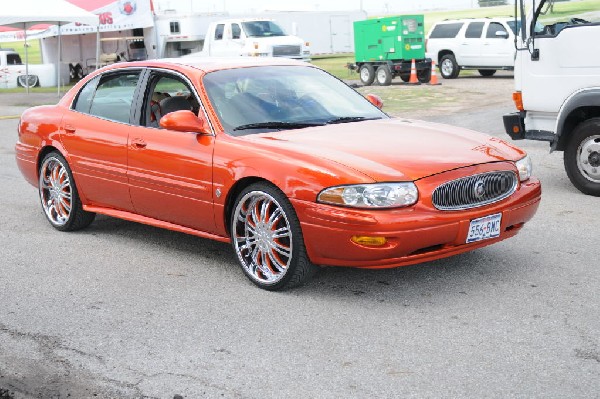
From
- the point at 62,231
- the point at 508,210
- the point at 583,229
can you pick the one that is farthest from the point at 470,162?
the point at 62,231

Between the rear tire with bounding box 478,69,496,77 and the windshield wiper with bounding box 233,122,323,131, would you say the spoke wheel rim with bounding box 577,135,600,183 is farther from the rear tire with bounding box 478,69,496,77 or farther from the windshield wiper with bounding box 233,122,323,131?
the rear tire with bounding box 478,69,496,77

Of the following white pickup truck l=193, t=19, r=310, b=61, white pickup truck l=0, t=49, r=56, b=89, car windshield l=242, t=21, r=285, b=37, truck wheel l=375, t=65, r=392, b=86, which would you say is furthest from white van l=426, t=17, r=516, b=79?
white pickup truck l=0, t=49, r=56, b=89

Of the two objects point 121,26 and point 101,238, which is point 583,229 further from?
point 121,26

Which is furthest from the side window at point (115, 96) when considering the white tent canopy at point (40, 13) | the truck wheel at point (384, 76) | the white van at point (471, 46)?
the white van at point (471, 46)

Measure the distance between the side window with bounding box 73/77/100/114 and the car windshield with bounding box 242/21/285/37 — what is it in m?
23.9

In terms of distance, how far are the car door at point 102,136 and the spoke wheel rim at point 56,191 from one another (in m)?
0.27

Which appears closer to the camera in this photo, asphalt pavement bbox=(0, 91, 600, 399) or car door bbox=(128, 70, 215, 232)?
asphalt pavement bbox=(0, 91, 600, 399)

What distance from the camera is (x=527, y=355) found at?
464 centimetres

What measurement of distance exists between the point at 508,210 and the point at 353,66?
24.2 m

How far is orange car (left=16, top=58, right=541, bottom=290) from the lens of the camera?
18.2 ft

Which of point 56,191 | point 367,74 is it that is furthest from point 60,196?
point 367,74

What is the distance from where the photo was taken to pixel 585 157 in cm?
915

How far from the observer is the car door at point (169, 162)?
6406 mm

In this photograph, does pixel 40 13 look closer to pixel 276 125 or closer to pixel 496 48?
pixel 496 48
